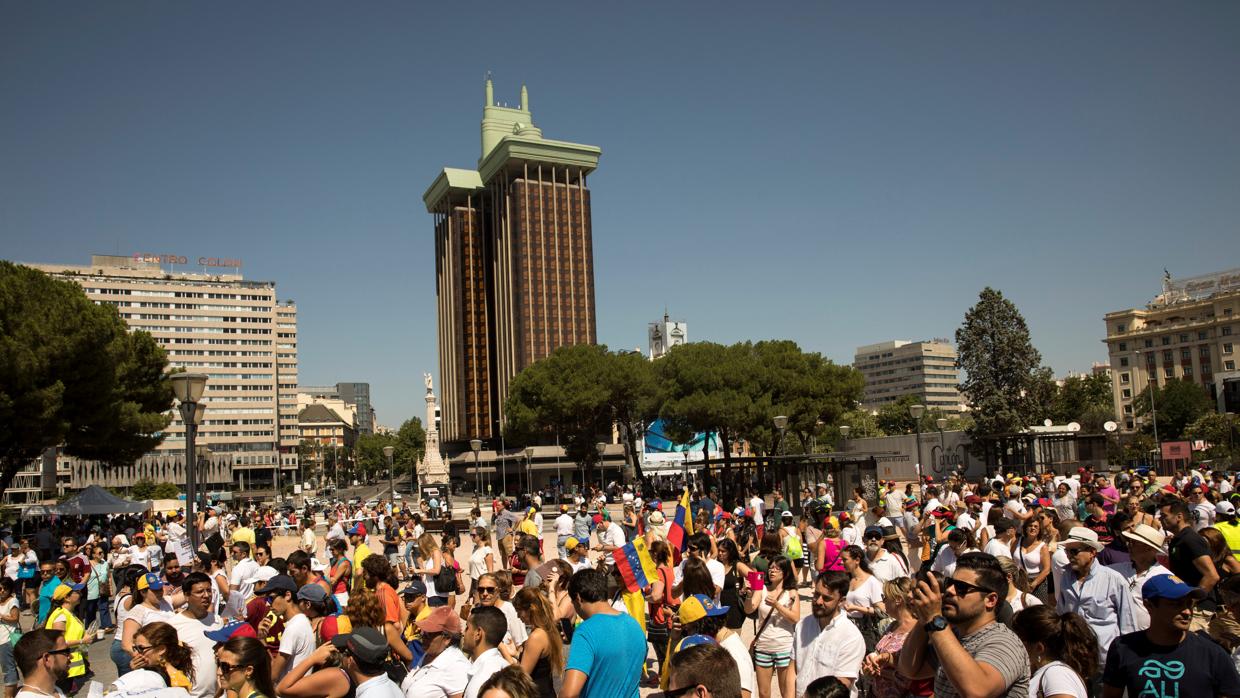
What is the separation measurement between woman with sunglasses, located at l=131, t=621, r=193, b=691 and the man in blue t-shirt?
94.5 inches

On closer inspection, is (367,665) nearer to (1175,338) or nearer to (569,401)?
(569,401)

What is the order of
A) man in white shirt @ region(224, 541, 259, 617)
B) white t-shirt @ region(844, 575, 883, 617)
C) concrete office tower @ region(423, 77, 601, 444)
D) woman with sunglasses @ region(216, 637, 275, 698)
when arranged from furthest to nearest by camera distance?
1. concrete office tower @ region(423, 77, 601, 444)
2. man in white shirt @ region(224, 541, 259, 617)
3. white t-shirt @ region(844, 575, 883, 617)
4. woman with sunglasses @ region(216, 637, 275, 698)

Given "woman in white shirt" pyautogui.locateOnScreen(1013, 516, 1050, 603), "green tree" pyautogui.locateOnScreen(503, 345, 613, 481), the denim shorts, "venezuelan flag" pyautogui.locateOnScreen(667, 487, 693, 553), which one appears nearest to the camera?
the denim shorts

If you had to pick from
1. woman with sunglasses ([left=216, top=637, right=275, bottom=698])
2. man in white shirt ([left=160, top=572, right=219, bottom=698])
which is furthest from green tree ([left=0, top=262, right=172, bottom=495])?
woman with sunglasses ([left=216, top=637, right=275, bottom=698])

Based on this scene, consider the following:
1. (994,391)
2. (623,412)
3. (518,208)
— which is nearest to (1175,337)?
(994,391)

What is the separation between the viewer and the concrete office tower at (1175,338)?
310 feet

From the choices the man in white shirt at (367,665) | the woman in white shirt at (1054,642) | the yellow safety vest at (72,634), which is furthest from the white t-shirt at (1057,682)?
the yellow safety vest at (72,634)

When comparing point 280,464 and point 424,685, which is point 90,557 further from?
point 280,464

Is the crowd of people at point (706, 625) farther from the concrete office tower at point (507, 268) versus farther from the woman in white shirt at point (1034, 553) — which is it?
the concrete office tower at point (507, 268)

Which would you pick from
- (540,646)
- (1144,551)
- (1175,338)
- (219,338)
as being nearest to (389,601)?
(540,646)

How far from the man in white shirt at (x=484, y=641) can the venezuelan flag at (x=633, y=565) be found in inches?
132

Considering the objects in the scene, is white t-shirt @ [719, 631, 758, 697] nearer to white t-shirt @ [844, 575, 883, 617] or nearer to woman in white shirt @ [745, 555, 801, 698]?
woman in white shirt @ [745, 555, 801, 698]

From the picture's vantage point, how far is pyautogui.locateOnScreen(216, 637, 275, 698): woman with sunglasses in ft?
15.6

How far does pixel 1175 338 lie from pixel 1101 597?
110 metres
